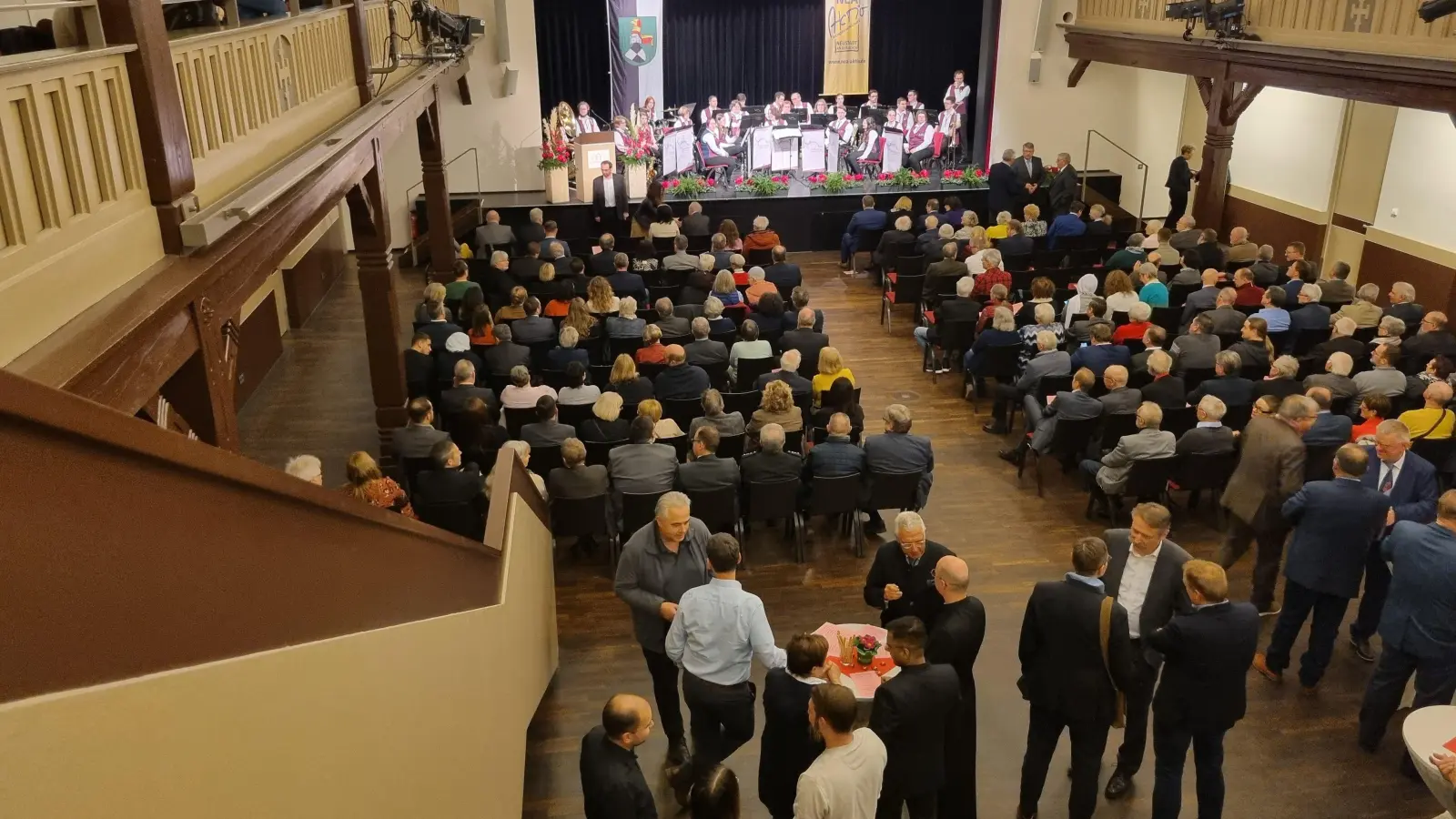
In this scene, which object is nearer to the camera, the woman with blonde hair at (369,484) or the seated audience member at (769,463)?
the woman with blonde hair at (369,484)

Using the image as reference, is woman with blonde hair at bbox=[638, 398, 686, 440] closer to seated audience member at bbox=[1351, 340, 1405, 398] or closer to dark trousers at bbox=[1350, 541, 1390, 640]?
dark trousers at bbox=[1350, 541, 1390, 640]

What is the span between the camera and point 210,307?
409 centimetres

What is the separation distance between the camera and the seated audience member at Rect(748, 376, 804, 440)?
7.35 m

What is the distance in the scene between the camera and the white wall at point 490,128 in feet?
52.7

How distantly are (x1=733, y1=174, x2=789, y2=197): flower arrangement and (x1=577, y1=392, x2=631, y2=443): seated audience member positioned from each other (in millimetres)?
9058

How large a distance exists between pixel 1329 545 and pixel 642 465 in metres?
3.96

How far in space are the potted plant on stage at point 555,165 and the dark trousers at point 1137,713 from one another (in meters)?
12.4

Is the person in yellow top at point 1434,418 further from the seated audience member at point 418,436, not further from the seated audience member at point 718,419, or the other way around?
the seated audience member at point 418,436

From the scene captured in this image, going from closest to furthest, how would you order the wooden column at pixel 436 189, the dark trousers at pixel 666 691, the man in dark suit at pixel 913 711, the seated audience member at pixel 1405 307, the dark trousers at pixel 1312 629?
the man in dark suit at pixel 913 711 → the dark trousers at pixel 666 691 → the dark trousers at pixel 1312 629 → the seated audience member at pixel 1405 307 → the wooden column at pixel 436 189

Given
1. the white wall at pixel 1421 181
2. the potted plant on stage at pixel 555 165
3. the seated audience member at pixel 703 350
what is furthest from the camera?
the potted plant on stage at pixel 555 165

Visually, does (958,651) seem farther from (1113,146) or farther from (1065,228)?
(1113,146)

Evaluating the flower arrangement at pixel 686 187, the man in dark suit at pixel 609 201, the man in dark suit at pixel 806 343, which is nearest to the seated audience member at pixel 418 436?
the man in dark suit at pixel 806 343

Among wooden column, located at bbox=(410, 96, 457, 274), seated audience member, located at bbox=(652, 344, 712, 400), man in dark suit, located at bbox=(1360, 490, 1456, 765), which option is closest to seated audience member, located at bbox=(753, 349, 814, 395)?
seated audience member, located at bbox=(652, 344, 712, 400)

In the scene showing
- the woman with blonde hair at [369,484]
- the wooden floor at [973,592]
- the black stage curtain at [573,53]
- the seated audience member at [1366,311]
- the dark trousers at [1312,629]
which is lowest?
the wooden floor at [973,592]
